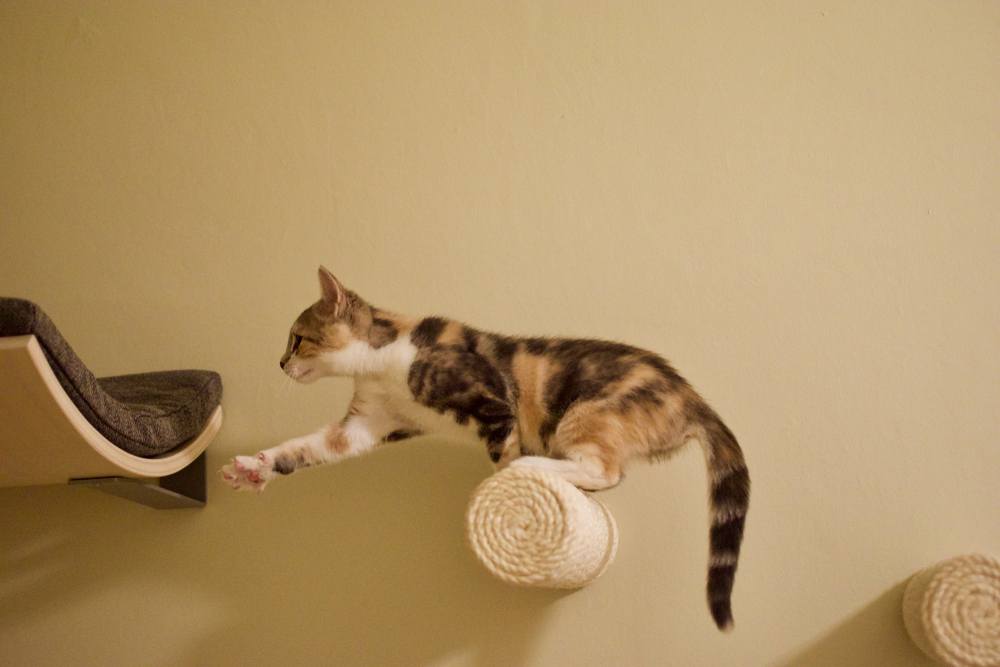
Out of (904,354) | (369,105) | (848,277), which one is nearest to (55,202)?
(369,105)

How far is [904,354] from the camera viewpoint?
1.36 meters

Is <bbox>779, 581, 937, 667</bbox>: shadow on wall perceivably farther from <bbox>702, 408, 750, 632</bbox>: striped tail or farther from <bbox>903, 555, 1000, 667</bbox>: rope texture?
<bbox>702, 408, 750, 632</bbox>: striped tail

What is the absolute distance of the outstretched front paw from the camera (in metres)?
1.17

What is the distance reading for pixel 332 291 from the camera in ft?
4.11

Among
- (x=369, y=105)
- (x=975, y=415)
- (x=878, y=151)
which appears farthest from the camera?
(x=369, y=105)

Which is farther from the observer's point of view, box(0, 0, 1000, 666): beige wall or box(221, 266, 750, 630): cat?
box(0, 0, 1000, 666): beige wall

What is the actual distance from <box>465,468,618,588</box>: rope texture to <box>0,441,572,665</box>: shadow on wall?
1.23ft

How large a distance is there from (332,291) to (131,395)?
16.6 inches

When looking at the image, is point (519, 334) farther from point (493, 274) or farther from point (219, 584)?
point (219, 584)

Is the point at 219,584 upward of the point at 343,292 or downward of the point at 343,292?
downward

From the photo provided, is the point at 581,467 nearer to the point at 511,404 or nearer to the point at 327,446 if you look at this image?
the point at 511,404

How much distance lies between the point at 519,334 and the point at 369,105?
59 centimetres

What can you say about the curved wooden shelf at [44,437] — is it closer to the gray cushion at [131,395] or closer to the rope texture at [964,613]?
the gray cushion at [131,395]

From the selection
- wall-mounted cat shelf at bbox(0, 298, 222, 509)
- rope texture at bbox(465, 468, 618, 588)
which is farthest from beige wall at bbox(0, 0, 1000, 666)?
rope texture at bbox(465, 468, 618, 588)
